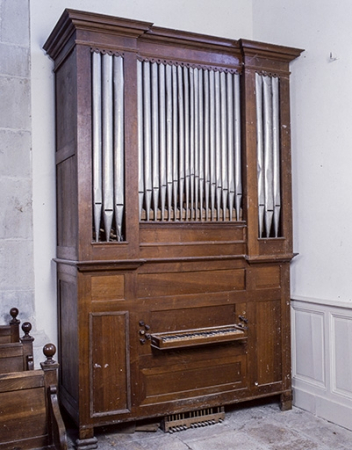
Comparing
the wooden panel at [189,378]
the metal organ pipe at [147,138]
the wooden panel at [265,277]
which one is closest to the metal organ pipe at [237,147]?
the wooden panel at [265,277]

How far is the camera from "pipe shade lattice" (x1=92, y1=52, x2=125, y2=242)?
11.6 feet

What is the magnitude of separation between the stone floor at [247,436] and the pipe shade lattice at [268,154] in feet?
4.64

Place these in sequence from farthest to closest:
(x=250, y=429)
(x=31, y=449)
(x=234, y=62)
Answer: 1. (x=234, y=62)
2. (x=250, y=429)
3. (x=31, y=449)

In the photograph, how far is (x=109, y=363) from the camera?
355cm

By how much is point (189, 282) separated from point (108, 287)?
24.8 inches

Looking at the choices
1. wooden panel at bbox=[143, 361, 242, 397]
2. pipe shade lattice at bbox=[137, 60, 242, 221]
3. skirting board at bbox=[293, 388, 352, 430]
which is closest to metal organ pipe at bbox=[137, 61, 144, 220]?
pipe shade lattice at bbox=[137, 60, 242, 221]

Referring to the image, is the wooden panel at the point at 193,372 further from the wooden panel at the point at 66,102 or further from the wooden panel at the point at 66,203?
the wooden panel at the point at 66,102

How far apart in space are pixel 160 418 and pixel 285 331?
120 centimetres

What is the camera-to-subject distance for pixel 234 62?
4.03m

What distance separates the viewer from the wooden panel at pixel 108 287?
353cm

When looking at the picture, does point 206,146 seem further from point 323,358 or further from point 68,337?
point 323,358

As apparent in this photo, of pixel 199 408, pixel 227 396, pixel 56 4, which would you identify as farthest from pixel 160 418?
pixel 56 4

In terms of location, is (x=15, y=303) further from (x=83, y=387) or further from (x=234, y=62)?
(x=234, y=62)

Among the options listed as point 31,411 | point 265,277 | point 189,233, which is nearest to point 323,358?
point 265,277
